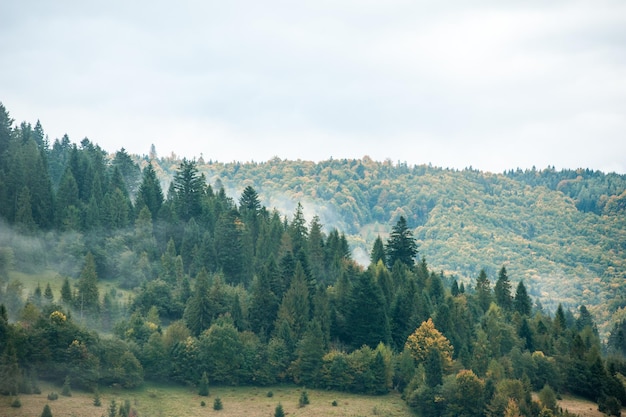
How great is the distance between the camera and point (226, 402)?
121188 millimetres

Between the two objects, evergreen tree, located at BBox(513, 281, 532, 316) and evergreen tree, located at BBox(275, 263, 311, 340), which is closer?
evergreen tree, located at BBox(275, 263, 311, 340)

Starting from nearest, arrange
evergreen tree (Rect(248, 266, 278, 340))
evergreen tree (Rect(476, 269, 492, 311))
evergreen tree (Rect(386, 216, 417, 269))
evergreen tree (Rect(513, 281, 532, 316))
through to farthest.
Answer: evergreen tree (Rect(248, 266, 278, 340))
evergreen tree (Rect(476, 269, 492, 311))
evergreen tree (Rect(513, 281, 532, 316))
evergreen tree (Rect(386, 216, 417, 269))

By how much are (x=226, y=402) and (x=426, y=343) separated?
34.3 m

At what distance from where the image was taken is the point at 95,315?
13138 centimetres

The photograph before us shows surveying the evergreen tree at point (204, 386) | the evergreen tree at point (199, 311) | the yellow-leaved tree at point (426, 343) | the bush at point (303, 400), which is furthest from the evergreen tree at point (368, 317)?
the evergreen tree at point (204, 386)

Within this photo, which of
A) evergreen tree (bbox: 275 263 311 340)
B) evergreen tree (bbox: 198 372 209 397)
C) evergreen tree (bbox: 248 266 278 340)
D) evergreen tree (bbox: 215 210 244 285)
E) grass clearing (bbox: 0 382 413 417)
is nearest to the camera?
grass clearing (bbox: 0 382 413 417)

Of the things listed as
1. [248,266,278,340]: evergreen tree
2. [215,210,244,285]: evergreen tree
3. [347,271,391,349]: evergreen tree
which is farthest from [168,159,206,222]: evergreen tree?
[347,271,391,349]: evergreen tree

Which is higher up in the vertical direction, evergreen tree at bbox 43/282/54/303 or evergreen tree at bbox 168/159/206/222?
evergreen tree at bbox 168/159/206/222

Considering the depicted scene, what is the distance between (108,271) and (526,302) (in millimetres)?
80783

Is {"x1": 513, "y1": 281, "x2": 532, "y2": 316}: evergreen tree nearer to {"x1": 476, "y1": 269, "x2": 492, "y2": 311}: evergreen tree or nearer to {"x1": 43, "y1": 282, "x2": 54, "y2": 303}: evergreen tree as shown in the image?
{"x1": 476, "y1": 269, "x2": 492, "y2": 311}: evergreen tree

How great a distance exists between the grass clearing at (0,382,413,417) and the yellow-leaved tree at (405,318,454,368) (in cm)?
912

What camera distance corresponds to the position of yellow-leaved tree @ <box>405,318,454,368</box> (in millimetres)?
134250

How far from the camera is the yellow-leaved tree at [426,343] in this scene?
134m

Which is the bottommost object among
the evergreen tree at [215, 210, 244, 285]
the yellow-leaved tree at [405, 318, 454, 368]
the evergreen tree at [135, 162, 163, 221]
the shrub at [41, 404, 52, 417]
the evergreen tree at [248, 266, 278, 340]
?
the shrub at [41, 404, 52, 417]
